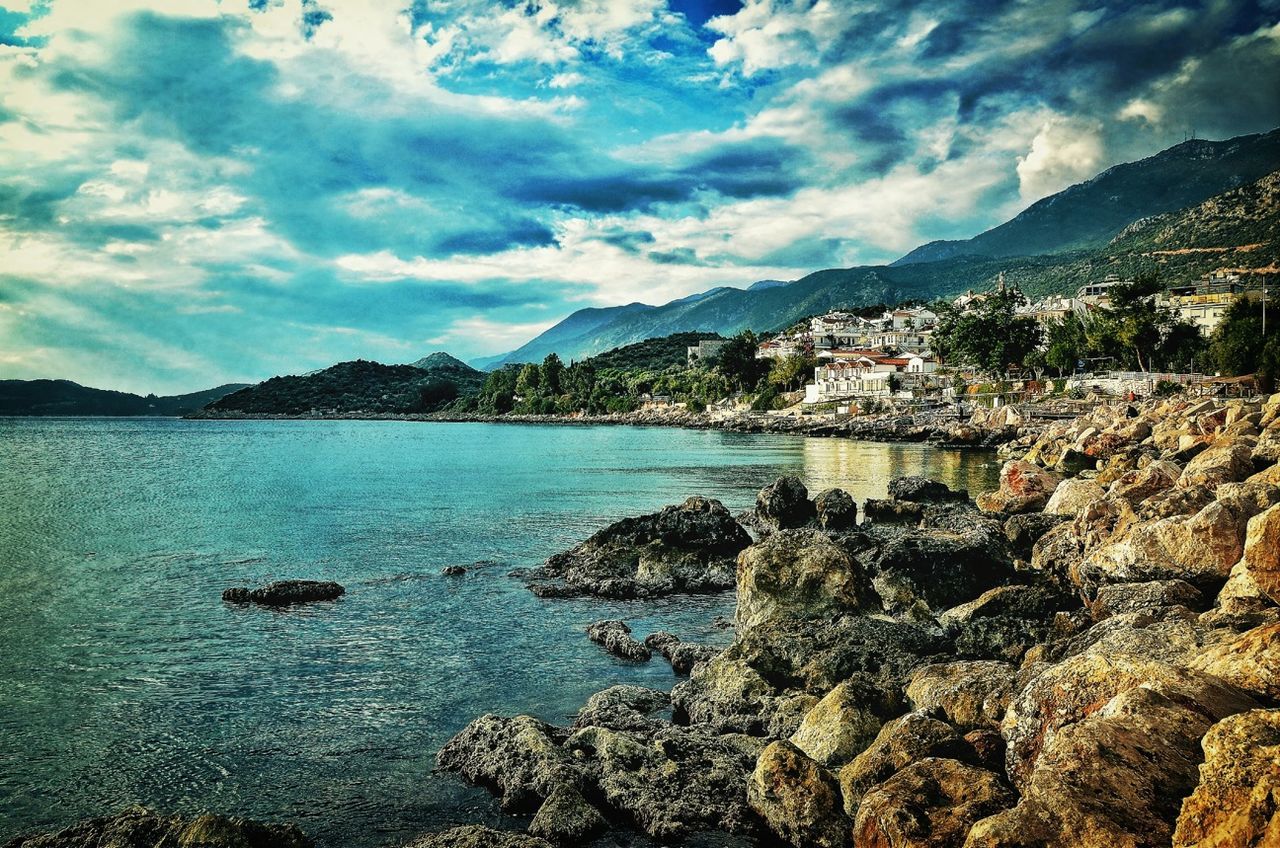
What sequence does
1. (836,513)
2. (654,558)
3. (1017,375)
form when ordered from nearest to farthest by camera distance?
(654,558) → (836,513) → (1017,375)

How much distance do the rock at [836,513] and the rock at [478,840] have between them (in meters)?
21.7

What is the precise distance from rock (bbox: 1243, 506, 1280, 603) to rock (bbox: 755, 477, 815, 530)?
1936cm

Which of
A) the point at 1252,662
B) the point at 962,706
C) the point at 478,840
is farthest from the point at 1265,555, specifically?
the point at 478,840

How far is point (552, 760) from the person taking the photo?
1067 centimetres

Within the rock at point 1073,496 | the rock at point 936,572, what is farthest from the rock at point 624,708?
the rock at point 1073,496

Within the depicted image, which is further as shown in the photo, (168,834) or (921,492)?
(921,492)

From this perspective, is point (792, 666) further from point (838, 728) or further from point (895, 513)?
point (895, 513)

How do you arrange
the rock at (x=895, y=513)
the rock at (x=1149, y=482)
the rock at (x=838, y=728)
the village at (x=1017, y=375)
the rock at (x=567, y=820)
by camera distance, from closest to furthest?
the rock at (x=567, y=820)
the rock at (x=838, y=728)
the rock at (x=1149, y=482)
the rock at (x=895, y=513)
the village at (x=1017, y=375)

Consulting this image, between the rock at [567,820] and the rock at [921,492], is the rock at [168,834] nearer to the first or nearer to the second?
the rock at [567,820]

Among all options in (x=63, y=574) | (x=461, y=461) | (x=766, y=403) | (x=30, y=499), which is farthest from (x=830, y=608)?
(x=766, y=403)

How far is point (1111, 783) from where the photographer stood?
20.9ft

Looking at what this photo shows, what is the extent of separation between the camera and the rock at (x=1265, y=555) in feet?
35.3

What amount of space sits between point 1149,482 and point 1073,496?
4140 mm

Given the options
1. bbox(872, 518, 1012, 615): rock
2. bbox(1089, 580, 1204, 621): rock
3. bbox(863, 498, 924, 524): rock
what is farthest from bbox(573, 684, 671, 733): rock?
bbox(863, 498, 924, 524): rock
